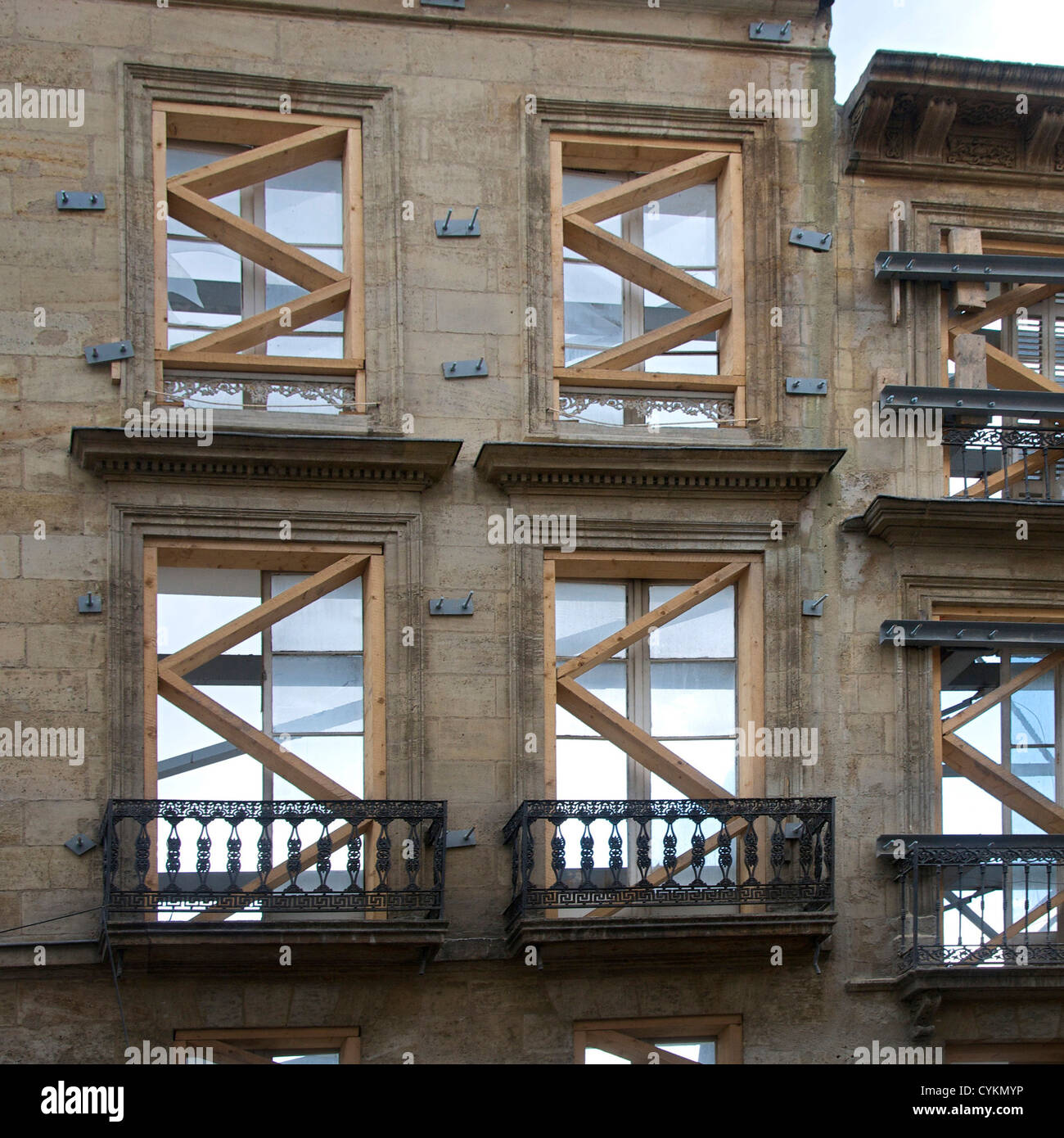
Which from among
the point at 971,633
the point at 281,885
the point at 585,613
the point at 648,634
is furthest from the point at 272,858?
→ the point at 971,633

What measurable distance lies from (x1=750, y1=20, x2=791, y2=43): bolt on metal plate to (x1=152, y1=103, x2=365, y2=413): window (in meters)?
3.21

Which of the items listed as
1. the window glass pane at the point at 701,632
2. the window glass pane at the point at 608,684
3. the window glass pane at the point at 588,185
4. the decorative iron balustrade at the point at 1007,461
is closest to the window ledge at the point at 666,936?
the window glass pane at the point at 608,684

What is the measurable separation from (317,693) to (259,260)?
3.24 m

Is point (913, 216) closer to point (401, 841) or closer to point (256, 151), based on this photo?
point (256, 151)

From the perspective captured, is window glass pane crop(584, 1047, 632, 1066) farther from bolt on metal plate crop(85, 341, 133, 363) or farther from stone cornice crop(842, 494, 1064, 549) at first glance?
bolt on metal plate crop(85, 341, 133, 363)

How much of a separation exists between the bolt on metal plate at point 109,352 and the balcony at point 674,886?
167 inches

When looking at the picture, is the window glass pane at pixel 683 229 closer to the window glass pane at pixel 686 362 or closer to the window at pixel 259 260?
the window glass pane at pixel 686 362

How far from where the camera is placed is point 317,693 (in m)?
16.4

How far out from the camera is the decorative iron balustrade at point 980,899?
51.4 feet

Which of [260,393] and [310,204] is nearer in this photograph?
[260,393]

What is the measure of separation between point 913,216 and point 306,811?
6.60 m

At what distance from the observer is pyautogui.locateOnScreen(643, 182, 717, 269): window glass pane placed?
1775cm

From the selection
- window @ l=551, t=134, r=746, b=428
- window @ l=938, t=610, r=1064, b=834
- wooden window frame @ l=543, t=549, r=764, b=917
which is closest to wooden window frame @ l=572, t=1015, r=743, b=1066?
wooden window frame @ l=543, t=549, r=764, b=917

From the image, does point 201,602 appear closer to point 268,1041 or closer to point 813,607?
point 268,1041
